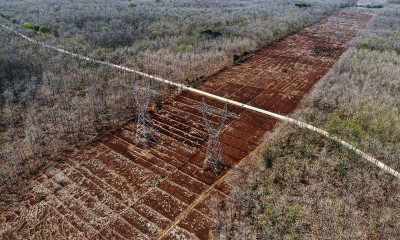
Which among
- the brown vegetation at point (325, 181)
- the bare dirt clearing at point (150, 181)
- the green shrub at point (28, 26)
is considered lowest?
the bare dirt clearing at point (150, 181)

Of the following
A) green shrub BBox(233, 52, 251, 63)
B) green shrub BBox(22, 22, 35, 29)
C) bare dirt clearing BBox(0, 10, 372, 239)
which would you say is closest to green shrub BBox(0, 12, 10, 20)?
green shrub BBox(22, 22, 35, 29)

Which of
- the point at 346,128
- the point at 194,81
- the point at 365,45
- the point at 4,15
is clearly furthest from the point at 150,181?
the point at 4,15

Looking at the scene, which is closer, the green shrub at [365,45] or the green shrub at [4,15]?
the green shrub at [365,45]

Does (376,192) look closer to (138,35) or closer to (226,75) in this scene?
(226,75)

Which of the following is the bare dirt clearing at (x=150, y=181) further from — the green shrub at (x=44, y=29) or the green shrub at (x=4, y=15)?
the green shrub at (x=4, y=15)

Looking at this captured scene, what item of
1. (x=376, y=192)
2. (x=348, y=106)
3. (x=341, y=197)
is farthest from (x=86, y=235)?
(x=348, y=106)

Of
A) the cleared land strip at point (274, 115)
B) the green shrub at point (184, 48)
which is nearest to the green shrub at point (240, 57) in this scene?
the green shrub at point (184, 48)

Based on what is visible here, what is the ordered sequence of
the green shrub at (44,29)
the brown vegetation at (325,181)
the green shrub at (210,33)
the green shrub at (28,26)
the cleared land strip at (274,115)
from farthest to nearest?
1. the green shrub at (28,26)
2. the green shrub at (44,29)
3. the green shrub at (210,33)
4. the cleared land strip at (274,115)
5. the brown vegetation at (325,181)

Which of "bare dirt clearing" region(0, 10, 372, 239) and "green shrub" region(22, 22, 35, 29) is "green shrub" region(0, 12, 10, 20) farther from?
"bare dirt clearing" region(0, 10, 372, 239)

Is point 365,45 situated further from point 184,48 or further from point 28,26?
point 28,26
